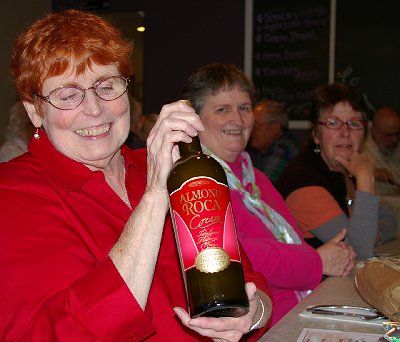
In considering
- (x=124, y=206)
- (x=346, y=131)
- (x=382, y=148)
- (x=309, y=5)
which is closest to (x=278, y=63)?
(x=309, y=5)

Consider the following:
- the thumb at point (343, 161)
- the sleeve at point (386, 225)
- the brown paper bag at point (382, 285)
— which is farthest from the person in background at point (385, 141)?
the brown paper bag at point (382, 285)

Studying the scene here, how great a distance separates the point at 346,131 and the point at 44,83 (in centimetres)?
173

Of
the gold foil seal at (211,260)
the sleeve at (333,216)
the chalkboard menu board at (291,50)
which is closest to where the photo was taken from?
the gold foil seal at (211,260)

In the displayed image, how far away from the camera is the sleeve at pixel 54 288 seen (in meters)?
1.06

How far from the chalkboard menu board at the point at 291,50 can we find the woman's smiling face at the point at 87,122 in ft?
15.3

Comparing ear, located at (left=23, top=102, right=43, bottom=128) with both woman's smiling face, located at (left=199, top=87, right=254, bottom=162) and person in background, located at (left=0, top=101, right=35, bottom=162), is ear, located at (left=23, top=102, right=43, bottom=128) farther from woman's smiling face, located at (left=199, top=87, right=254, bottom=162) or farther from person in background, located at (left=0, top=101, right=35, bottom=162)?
person in background, located at (left=0, top=101, right=35, bottom=162)

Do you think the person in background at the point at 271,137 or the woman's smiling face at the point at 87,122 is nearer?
the woman's smiling face at the point at 87,122

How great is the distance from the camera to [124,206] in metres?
1.38

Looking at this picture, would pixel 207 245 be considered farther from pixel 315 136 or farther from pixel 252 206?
pixel 315 136

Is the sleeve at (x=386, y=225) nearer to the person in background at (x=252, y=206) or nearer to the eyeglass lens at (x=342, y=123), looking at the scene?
the eyeglass lens at (x=342, y=123)

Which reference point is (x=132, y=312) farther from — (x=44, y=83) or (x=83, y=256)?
(x=44, y=83)

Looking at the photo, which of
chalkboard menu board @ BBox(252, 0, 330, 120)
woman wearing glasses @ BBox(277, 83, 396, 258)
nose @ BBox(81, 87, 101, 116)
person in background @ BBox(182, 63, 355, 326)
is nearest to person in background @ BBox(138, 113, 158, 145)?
chalkboard menu board @ BBox(252, 0, 330, 120)

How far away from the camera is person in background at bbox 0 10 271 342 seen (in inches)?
42.7

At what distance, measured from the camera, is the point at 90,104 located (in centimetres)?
130
